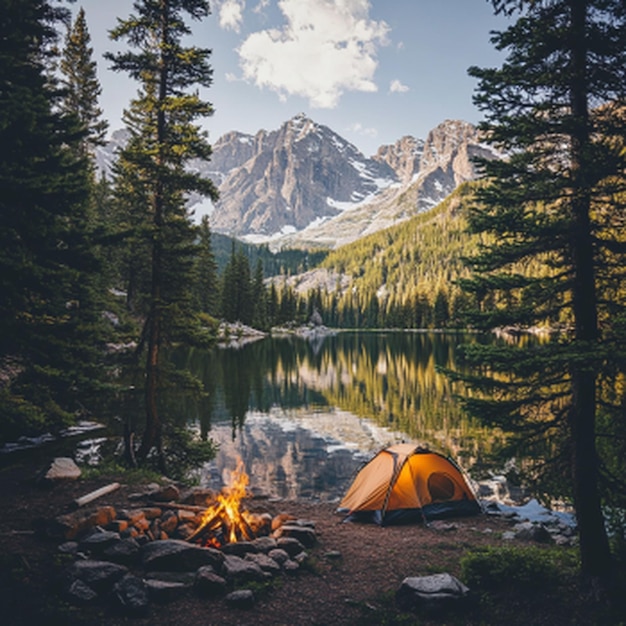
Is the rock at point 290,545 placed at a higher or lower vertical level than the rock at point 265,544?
lower

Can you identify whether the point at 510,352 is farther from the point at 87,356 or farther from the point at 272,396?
the point at 272,396

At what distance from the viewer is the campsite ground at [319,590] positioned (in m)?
6.53

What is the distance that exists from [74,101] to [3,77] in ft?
109

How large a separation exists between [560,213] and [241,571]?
8.47 metres

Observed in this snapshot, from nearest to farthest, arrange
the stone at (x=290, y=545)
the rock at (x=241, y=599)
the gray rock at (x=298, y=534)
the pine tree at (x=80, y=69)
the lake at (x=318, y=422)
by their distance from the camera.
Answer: the rock at (x=241, y=599)
the stone at (x=290, y=545)
the gray rock at (x=298, y=534)
the lake at (x=318, y=422)
the pine tree at (x=80, y=69)

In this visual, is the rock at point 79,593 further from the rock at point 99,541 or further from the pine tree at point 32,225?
the pine tree at point 32,225

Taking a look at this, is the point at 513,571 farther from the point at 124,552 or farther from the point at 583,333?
the point at 124,552

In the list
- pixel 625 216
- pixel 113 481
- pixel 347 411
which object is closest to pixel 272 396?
pixel 347 411

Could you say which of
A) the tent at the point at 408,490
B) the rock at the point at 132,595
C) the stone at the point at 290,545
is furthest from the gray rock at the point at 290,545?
the tent at the point at 408,490

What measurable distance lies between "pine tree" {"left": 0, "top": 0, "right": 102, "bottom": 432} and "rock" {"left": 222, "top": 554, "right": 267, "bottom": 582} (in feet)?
16.0

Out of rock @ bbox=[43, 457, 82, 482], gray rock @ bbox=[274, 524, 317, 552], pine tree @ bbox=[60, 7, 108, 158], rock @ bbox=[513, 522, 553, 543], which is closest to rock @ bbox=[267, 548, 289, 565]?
gray rock @ bbox=[274, 524, 317, 552]

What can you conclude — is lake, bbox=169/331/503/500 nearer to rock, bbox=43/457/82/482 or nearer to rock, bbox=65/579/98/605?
rock, bbox=43/457/82/482

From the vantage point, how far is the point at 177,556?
8.00 m

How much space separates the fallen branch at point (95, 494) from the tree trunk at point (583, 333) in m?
10.3
